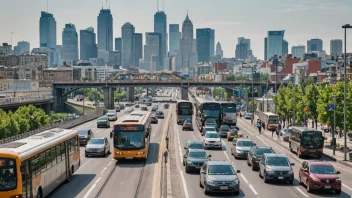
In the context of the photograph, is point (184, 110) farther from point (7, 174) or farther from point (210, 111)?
point (7, 174)

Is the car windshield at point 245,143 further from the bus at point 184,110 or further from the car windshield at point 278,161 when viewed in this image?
the bus at point 184,110

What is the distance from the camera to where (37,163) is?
22.8 metres

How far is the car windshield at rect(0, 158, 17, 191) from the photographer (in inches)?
778

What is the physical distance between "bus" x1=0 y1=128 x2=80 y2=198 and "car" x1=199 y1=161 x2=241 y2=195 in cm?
719

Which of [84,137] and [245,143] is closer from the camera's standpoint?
[245,143]

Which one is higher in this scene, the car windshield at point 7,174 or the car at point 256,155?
the car windshield at point 7,174

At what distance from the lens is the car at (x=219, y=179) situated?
2427 centimetres

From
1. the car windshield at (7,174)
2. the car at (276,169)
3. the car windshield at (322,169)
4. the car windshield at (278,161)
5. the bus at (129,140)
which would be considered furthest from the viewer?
the bus at (129,140)

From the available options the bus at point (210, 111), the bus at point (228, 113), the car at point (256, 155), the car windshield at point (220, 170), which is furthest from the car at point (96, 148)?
the bus at point (228, 113)

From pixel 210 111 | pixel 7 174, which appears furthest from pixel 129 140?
pixel 210 111

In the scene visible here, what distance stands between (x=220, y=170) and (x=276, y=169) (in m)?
4.32

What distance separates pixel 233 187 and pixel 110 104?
5850 inches

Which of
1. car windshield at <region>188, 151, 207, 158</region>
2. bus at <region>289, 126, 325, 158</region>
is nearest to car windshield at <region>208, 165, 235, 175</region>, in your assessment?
car windshield at <region>188, 151, 207, 158</region>

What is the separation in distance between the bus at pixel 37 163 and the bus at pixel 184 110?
151 feet
